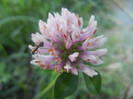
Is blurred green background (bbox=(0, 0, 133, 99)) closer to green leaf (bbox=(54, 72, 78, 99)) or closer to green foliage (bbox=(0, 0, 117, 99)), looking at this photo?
green foliage (bbox=(0, 0, 117, 99))

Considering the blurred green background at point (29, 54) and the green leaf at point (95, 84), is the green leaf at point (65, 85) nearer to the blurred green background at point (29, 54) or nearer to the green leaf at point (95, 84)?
the green leaf at point (95, 84)

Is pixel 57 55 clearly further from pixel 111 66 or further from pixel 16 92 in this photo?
pixel 111 66

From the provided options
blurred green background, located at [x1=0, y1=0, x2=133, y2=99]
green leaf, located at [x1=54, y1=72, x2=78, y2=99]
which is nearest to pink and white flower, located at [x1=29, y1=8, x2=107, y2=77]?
green leaf, located at [x1=54, y1=72, x2=78, y2=99]

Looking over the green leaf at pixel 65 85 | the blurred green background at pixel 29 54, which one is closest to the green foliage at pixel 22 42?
the blurred green background at pixel 29 54

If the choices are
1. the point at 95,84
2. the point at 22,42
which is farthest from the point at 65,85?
the point at 22,42

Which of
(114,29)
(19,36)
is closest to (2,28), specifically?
(19,36)
